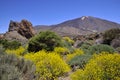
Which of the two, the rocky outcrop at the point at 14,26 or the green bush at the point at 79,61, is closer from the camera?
the green bush at the point at 79,61

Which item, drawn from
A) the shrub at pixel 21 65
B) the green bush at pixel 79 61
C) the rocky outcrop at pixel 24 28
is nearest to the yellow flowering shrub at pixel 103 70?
the shrub at pixel 21 65

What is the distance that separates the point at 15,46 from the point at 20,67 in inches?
862

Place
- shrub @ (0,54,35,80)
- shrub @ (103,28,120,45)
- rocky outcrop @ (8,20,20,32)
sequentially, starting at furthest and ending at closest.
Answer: rocky outcrop @ (8,20,20,32) → shrub @ (103,28,120,45) → shrub @ (0,54,35,80)

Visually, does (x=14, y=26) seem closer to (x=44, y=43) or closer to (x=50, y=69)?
(x=44, y=43)

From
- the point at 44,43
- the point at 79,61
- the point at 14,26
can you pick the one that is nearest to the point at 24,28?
the point at 14,26

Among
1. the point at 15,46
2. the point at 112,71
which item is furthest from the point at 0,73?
the point at 15,46

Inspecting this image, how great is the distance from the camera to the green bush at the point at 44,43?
23.6 metres

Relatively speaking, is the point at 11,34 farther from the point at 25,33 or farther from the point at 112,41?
the point at 112,41

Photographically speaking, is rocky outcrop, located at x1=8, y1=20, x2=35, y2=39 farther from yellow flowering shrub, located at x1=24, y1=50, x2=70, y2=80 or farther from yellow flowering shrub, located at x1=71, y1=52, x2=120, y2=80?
yellow flowering shrub, located at x1=71, y1=52, x2=120, y2=80

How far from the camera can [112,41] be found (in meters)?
31.4

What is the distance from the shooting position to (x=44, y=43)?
23984 mm

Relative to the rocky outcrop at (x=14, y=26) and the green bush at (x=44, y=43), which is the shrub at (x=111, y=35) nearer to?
the green bush at (x=44, y=43)

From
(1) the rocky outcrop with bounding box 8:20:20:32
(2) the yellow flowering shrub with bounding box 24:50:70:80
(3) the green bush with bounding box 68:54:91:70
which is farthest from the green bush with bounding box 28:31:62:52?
(1) the rocky outcrop with bounding box 8:20:20:32

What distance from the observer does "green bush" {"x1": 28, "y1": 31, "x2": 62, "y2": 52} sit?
23.6 metres
